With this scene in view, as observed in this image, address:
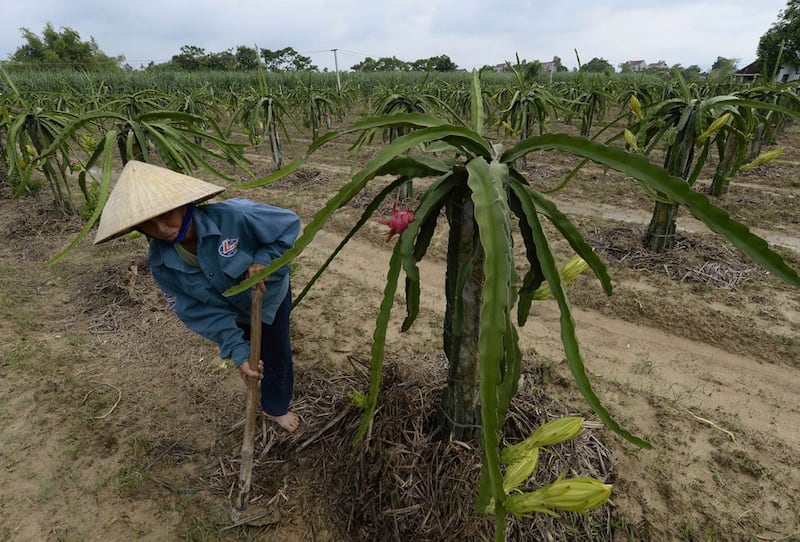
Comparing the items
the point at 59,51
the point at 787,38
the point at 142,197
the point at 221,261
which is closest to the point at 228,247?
the point at 221,261

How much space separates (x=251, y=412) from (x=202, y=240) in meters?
0.68

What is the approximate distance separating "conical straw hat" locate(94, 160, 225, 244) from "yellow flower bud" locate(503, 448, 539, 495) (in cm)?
134

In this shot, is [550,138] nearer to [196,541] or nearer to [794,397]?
[196,541]

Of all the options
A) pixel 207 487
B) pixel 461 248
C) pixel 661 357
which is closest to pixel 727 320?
pixel 661 357

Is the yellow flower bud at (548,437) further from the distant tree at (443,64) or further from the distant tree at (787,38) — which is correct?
the distant tree at (443,64)

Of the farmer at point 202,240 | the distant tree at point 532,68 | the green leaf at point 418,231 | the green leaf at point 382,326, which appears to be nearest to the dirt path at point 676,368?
the farmer at point 202,240

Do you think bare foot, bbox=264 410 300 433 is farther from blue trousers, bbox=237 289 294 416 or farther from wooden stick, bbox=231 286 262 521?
wooden stick, bbox=231 286 262 521

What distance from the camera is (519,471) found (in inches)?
49.5

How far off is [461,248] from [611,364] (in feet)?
5.85

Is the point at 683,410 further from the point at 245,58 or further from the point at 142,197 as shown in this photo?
the point at 245,58

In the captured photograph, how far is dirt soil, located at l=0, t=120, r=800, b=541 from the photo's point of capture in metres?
1.73

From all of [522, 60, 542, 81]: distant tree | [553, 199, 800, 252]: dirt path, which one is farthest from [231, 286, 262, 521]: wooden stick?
[522, 60, 542, 81]: distant tree

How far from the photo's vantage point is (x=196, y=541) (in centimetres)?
165

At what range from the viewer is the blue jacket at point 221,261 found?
163 cm
